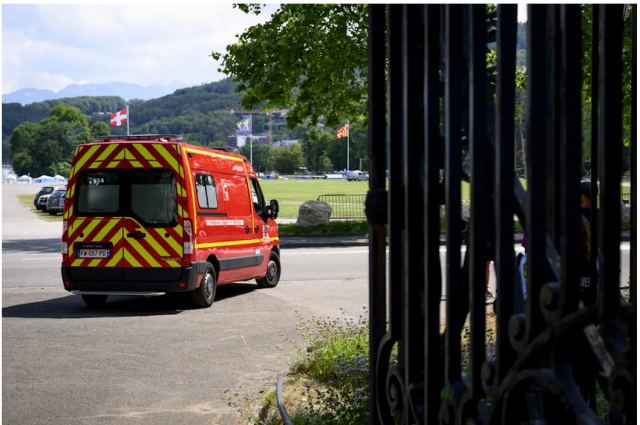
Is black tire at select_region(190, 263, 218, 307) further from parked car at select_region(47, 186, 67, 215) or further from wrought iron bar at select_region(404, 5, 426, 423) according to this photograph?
parked car at select_region(47, 186, 67, 215)

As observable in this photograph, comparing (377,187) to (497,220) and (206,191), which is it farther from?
(206,191)

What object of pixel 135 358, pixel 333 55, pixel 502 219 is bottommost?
pixel 135 358

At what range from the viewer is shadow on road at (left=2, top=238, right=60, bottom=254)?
2472cm

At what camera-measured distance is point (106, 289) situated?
40.9 ft

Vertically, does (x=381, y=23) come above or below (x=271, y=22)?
below

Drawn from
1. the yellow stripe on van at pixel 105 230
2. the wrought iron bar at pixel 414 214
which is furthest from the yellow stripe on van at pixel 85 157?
the wrought iron bar at pixel 414 214

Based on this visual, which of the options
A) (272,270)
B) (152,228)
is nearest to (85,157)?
(152,228)

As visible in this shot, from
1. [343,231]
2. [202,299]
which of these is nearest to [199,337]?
[202,299]

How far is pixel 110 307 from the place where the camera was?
1295 centimetres

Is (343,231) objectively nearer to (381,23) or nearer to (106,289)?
(106,289)

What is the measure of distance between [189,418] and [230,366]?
202 centimetres

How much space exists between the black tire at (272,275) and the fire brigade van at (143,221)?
6.88 ft

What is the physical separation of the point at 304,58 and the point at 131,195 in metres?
13.3

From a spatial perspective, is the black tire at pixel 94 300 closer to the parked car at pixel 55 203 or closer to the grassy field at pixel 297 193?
the grassy field at pixel 297 193
